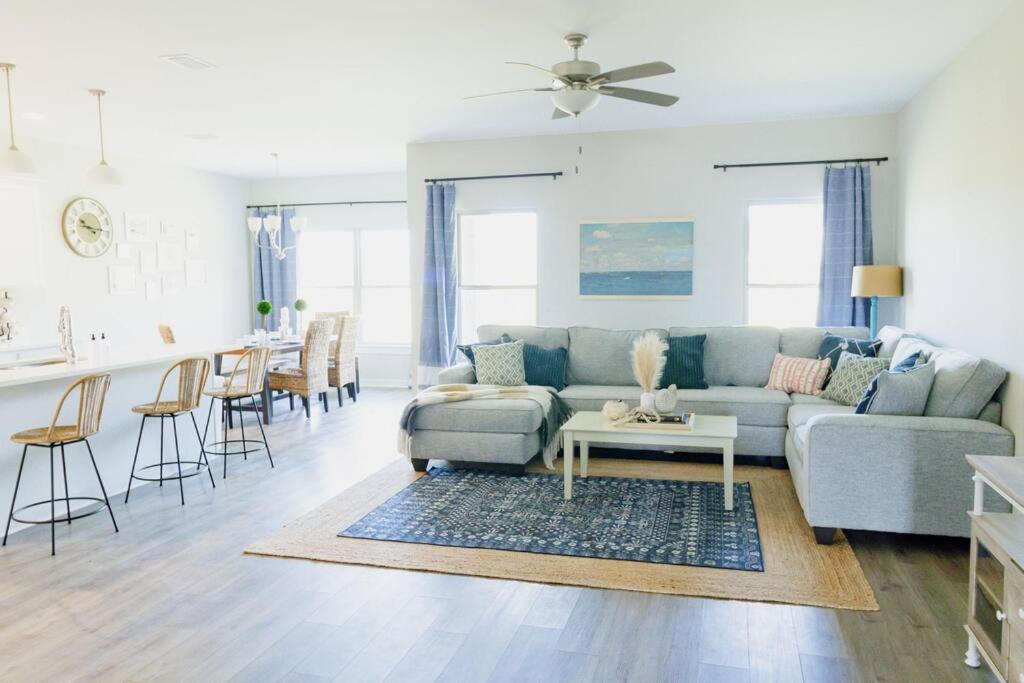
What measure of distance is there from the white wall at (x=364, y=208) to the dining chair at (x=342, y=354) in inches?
49.9

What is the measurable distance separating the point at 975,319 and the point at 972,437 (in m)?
1.10

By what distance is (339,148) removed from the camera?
7.30m

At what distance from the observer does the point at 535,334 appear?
5961 millimetres

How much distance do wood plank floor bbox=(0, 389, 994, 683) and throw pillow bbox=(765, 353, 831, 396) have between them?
1.73 metres

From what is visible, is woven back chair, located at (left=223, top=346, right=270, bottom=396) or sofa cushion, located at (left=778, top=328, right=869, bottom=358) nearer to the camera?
woven back chair, located at (left=223, top=346, right=270, bottom=396)

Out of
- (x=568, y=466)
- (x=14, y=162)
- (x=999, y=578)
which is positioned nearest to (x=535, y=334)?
(x=568, y=466)

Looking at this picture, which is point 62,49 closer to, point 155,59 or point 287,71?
point 155,59

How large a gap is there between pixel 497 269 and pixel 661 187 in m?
1.84

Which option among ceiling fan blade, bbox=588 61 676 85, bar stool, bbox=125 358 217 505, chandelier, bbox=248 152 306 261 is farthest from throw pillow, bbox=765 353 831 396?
chandelier, bbox=248 152 306 261

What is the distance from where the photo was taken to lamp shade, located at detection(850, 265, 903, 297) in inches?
221

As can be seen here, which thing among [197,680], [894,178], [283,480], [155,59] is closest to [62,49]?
[155,59]

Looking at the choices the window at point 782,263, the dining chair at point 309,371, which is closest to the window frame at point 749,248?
the window at point 782,263

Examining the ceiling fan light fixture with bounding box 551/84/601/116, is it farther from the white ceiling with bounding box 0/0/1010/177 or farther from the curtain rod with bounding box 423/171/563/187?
the curtain rod with bounding box 423/171/563/187

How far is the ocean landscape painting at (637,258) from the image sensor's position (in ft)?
21.8
